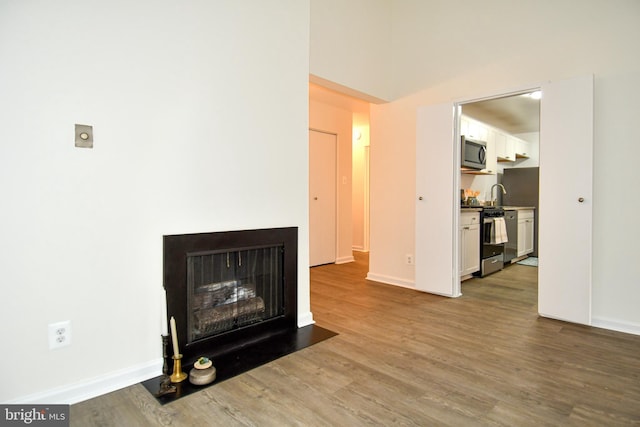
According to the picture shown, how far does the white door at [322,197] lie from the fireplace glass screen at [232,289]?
100 inches

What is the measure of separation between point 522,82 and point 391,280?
2383 mm

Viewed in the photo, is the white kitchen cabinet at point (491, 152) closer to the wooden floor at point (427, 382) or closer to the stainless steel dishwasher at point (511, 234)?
the stainless steel dishwasher at point (511, 234)

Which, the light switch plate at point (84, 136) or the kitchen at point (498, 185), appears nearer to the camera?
the light switch plate at point (84, 136)

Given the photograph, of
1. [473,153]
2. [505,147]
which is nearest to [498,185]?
[505,147]

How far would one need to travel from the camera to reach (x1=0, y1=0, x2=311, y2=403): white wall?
1495mm

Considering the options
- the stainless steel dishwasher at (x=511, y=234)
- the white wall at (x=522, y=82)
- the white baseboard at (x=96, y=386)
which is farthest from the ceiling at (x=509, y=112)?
the white baseboard at (x=96, y=386)

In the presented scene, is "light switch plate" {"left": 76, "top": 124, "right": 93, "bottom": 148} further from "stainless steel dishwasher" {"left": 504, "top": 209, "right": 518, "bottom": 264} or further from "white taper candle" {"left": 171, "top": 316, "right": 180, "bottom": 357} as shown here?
"stainless steel dishwasher" {"left": 504, "top": 209, "right": 518, "bottom": 264}

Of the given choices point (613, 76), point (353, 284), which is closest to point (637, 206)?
point (613, 76)

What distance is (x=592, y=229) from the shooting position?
8.82 feet

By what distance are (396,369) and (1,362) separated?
6.24ft

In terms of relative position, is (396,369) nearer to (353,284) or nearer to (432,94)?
(353,284)

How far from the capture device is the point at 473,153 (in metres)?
4.57

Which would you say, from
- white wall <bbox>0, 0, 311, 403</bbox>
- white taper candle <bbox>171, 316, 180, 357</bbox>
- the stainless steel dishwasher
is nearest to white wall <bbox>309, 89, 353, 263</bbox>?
the stainless steel dishwasher

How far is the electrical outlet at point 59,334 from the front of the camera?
1577 millimetres
